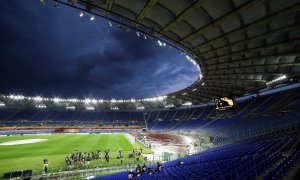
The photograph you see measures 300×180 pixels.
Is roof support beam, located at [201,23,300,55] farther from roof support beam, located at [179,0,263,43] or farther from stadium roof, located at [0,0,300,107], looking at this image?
roof support beam, located at [179,0,263,43]

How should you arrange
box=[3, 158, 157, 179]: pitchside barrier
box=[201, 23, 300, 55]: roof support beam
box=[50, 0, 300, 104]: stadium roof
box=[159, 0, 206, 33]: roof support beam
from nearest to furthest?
box=[159, 0, 206, 33]: roof support beam → box=[50, 0, 300, 104]: stadium roof → box=[201, 23, 300, 55]: roof support beam → box=[3, 158, 157, 179]: pitchside barrier

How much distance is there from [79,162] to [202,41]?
61.6ft

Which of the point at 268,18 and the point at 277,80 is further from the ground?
the point at 277,80

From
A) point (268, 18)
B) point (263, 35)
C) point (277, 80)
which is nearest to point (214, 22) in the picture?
point (268, 18)

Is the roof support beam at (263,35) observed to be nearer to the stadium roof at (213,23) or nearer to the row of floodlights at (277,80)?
the stadium roof at (213,23)

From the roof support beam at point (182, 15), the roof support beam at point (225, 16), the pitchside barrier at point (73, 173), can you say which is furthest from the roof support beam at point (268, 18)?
the pitchside barrier at point (73, 173)

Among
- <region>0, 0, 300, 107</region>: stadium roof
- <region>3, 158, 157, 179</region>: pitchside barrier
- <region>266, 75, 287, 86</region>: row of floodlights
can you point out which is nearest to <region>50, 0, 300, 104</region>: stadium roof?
<region>0, 0, 300, 107</region>: stadium roof

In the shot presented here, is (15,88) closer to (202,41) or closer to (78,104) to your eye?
(78,104)

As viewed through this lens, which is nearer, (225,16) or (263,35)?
(225,16)

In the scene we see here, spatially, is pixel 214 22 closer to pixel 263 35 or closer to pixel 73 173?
pixel 263 35

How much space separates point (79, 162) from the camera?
21.8m

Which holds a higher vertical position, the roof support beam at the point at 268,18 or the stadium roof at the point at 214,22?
the stadium roof at the point at 214,22

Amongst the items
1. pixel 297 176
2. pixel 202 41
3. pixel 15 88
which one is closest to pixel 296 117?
pixel 202 41

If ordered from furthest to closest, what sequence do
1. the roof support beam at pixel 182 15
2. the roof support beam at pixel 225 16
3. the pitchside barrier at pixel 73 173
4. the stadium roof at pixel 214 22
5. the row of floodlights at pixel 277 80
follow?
the row of floodlights at pixel 277 80
the pitchside barrier at pixel 73 173
the stadium roof at pixel 214 22
the roof support beam at pixel 182 15
the roof support beam at pixel 225 16
